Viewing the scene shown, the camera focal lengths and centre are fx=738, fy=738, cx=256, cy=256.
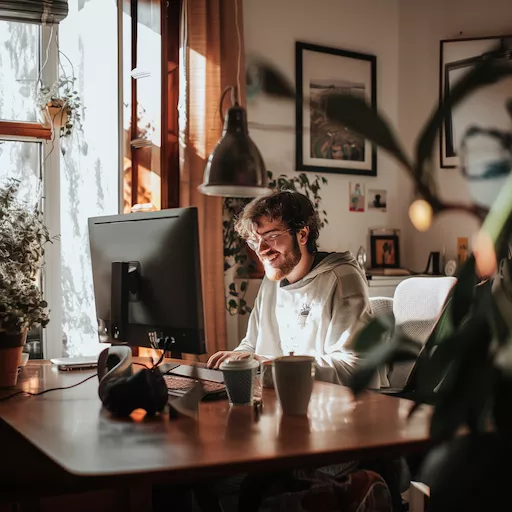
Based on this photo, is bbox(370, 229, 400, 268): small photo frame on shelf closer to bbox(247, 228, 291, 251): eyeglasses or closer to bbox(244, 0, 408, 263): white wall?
Result: bbox(244, 0, 408, 263): white wall

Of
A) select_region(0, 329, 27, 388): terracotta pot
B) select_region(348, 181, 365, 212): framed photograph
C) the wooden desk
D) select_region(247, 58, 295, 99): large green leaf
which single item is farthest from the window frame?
select_region(247, 58, 295, 99): large green leaf

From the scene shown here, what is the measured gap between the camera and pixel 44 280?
362cm

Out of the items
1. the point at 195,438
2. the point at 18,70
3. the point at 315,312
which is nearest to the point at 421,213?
the point at 195,438

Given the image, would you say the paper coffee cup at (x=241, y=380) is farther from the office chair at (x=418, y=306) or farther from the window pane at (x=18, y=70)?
the window pane at (x=18, y=70)

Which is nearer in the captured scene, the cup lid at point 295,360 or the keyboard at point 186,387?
the cup lid at point 295,360

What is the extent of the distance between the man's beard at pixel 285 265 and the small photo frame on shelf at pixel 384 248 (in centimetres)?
212

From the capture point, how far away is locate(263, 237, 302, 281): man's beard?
2.68 meters

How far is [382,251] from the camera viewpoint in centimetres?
477

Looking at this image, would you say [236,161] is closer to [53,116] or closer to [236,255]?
[53,116]

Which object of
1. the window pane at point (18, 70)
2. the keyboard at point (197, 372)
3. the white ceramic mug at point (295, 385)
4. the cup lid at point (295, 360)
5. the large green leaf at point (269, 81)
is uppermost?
the window pane at point (18, 70)

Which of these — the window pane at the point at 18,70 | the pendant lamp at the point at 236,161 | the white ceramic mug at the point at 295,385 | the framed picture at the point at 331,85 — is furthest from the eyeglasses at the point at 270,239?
the framed picture at the point at 331,85

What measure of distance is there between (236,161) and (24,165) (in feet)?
6.79

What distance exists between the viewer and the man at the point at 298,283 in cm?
251

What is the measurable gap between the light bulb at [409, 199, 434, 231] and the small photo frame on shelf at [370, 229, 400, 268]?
14.3 ft
